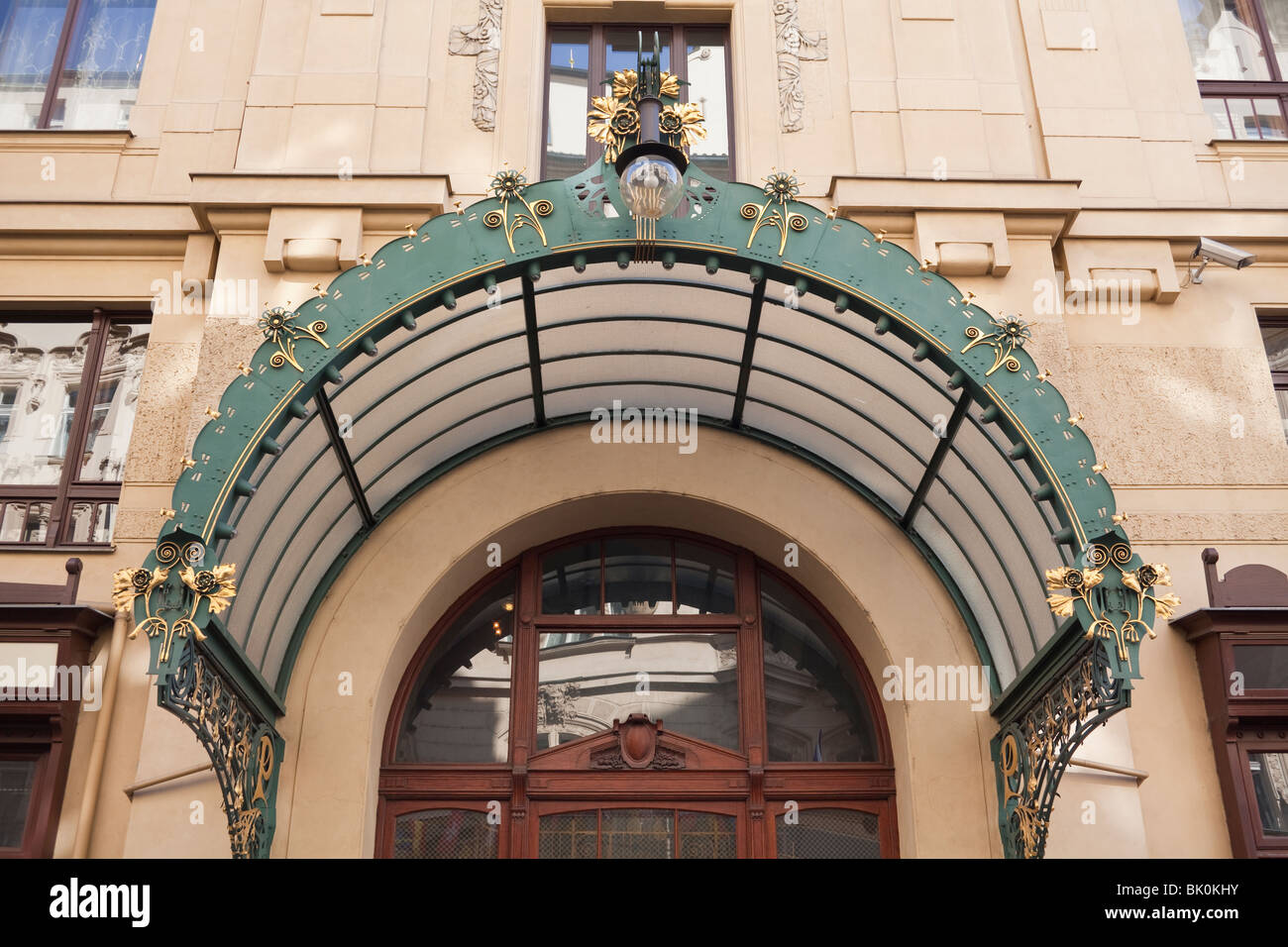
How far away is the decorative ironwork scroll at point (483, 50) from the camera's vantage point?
11336 millimetres

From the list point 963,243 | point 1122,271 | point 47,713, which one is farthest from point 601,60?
point 47,713

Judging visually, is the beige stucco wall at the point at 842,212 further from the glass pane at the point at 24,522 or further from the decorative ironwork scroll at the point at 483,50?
the glass pane at the point at 24,522

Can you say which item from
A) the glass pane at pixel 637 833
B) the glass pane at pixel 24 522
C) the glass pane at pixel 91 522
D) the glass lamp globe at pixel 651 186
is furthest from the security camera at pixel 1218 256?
the glass pane at pixel 24 522

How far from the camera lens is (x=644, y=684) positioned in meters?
10.7

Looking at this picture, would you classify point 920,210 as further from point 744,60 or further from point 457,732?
point 457,732

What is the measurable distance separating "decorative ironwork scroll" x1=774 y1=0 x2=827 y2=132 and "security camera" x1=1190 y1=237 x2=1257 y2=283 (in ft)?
11.1

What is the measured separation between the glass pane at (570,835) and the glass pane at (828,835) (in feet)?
4.64

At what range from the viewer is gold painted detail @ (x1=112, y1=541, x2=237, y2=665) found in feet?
22.8

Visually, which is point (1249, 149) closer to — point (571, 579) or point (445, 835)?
point (571, 579)

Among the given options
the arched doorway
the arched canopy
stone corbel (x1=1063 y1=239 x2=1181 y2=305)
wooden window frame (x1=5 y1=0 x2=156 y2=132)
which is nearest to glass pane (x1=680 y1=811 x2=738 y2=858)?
the arched doorway
